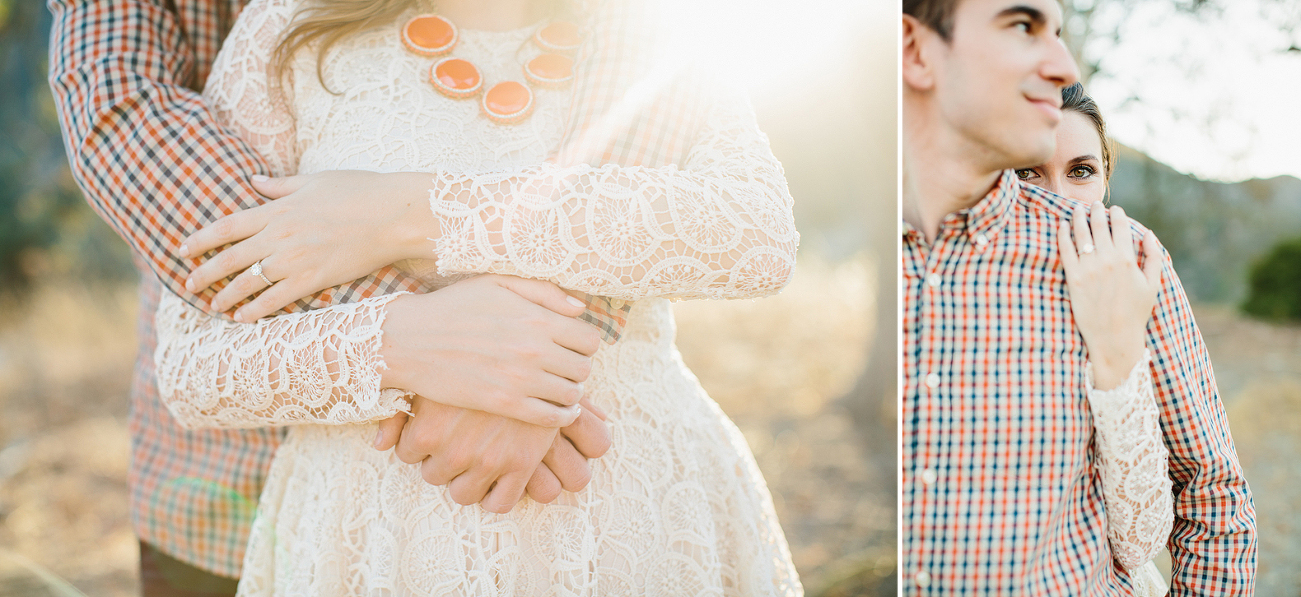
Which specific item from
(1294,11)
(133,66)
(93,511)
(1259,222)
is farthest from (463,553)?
(93,511)

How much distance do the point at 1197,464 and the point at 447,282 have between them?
112cm

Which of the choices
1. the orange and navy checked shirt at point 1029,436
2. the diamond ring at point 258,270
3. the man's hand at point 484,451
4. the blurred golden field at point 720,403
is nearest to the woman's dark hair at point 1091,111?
the orange and navy checked shirt at point 1029,436

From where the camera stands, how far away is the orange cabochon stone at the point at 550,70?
3.76 ft

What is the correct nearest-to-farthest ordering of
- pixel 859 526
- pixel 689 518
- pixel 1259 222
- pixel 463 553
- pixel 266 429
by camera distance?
pixel 463 553 → pixel 689 518 → pixel 1259 222 → pixel 266 429 → pixel 859 526

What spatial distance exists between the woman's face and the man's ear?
20 cm

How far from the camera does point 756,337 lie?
750 centimetres

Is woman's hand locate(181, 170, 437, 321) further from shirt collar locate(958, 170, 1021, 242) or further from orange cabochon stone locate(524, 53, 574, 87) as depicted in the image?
shirt collar locate(958, 170, 1021, 242)

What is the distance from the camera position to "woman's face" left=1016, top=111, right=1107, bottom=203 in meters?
1.13

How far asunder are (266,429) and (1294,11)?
1.95 m

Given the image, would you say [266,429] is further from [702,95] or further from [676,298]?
[702,95]

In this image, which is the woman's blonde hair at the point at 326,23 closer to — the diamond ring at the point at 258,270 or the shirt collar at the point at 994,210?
the diamond ring at the point at 258,270

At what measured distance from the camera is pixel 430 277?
43.2 inches

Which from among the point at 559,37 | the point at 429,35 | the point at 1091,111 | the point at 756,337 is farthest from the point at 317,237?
the point at 756,337

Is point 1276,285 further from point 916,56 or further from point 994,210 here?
point 916,56
